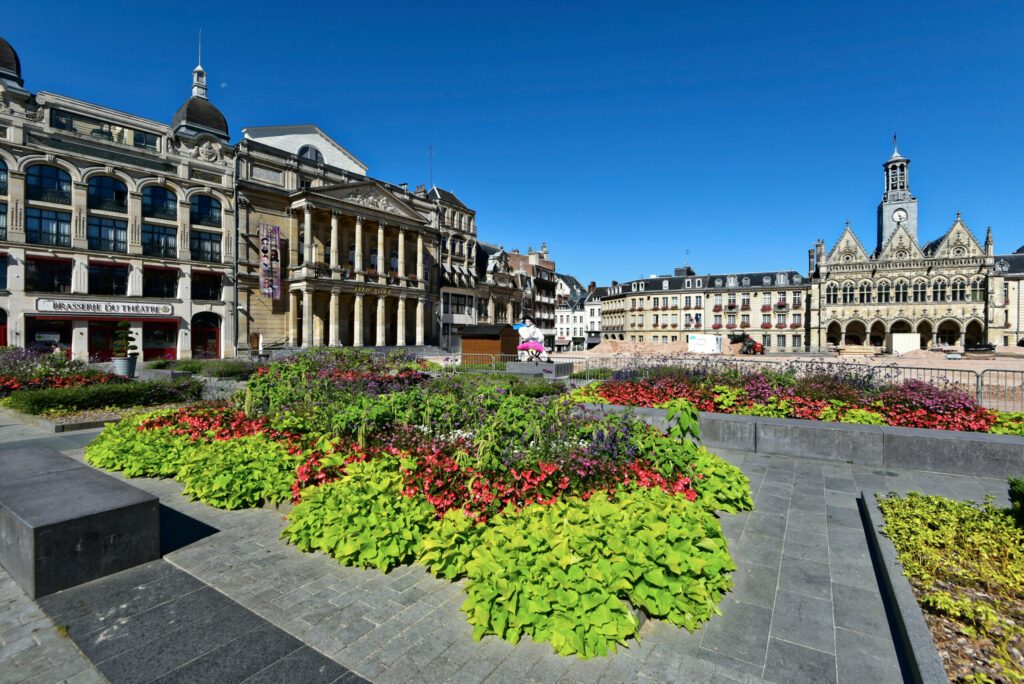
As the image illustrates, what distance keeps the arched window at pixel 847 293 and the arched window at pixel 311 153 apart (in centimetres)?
7487

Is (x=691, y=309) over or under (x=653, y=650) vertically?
over

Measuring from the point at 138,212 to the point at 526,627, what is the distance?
1785 inches

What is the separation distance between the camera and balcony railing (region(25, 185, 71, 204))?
32.8 m

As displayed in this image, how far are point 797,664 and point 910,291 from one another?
87.7 m

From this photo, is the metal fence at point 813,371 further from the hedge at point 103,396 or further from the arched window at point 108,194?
the arched window at point 108,194

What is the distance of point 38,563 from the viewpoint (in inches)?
171

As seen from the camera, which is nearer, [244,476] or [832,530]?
[832,530]

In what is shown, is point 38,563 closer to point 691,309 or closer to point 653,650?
point 653,650

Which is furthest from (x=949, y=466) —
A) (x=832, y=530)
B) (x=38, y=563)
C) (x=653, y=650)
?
(x=38, y=563)

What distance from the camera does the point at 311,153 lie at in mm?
51688

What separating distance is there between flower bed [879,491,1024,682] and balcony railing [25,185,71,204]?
1860 inches

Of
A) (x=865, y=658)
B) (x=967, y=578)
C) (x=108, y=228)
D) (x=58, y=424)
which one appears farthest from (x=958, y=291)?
(x=108, y=228)

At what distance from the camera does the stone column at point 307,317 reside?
147ft

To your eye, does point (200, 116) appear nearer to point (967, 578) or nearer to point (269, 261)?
point (269, 261)
